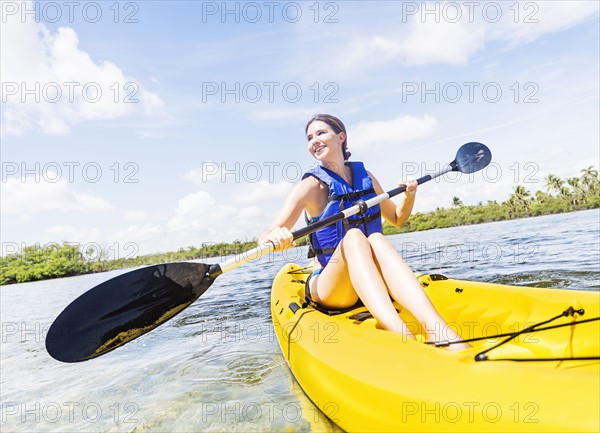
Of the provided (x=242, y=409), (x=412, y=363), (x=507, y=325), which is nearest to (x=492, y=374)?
(x=412, y=363)

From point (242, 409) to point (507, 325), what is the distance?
162cm

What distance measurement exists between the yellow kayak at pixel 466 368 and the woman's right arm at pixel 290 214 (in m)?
0.54

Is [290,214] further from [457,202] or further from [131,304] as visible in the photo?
[457,202]

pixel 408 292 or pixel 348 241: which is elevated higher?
pixel 348 241

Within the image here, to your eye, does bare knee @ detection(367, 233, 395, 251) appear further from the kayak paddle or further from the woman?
the kayak paddle

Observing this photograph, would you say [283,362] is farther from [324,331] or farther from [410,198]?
[410,198]

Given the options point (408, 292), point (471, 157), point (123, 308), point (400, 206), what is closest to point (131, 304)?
point (123, 308)

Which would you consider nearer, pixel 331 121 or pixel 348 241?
pixel 348 241

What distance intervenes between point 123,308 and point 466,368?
6.65 feet

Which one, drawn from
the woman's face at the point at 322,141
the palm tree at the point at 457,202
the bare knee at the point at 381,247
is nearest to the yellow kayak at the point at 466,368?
the bare knee at the point at 381,247

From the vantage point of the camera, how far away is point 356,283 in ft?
6.86

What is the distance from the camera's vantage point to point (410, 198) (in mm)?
2949

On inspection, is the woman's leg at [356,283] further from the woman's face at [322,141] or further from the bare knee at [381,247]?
the woman's face at [322,141]

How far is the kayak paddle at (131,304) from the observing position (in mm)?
2330
